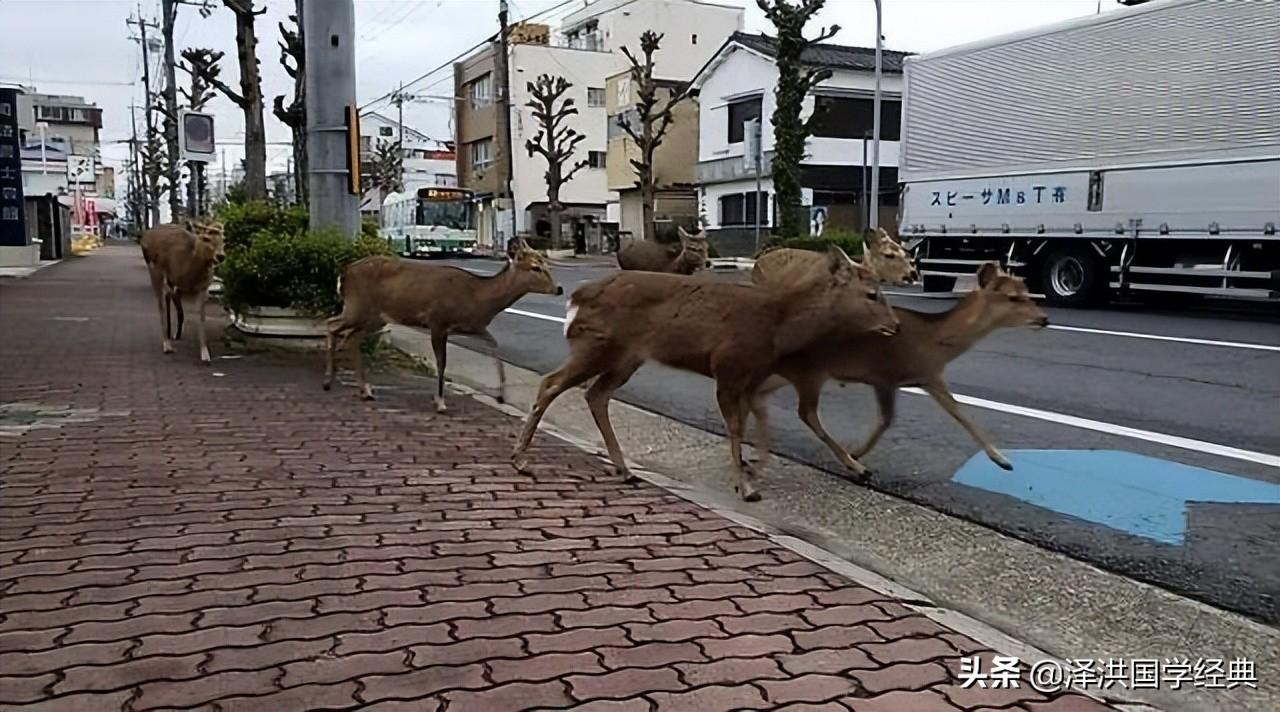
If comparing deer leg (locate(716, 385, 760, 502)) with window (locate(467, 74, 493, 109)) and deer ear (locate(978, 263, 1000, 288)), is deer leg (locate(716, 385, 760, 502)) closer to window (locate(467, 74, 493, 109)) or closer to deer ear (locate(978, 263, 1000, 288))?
deer ear (locate(978, 263, 1000, 288))

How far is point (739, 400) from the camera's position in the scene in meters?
6.16

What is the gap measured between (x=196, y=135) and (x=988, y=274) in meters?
20.7

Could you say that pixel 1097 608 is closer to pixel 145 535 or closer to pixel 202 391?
pixel 145 535

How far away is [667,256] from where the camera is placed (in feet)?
46.3

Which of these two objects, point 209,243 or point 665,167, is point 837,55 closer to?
point 665,167

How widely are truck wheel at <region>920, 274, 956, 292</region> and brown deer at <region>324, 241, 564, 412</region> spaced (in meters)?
15.7

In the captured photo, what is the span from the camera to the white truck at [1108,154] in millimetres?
16953

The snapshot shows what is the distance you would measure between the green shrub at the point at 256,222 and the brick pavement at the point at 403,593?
7411mm

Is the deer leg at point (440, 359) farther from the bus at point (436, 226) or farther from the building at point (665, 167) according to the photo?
the building at point (665, 167)

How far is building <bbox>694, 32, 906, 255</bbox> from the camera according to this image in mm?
38688

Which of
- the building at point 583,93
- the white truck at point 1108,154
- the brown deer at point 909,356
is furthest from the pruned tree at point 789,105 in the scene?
the building at point 583,93

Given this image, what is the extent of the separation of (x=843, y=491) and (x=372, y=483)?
9.06 ft

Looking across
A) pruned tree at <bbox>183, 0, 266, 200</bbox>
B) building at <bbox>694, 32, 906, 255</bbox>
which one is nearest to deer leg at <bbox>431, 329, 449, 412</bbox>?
pruned tree at <bbox>183, 0, 266, 200</bbox>

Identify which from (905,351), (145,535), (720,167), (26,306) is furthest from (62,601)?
(720,167)
